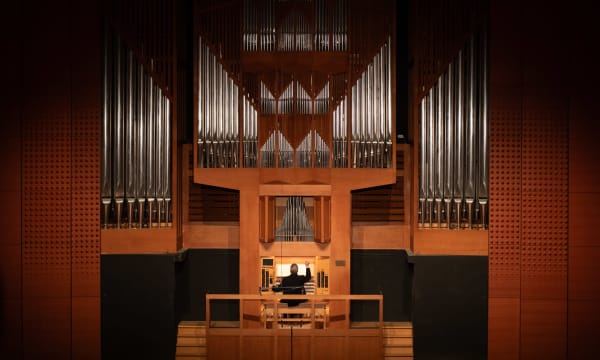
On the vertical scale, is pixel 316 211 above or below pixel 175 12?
below

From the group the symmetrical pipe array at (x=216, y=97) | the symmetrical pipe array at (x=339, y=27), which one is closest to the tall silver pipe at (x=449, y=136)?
the symmetrical pipe array at (x=339, y=27)

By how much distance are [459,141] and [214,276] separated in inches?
144

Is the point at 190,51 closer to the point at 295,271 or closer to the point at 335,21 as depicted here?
the point at 335,21

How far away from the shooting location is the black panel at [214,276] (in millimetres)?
8602

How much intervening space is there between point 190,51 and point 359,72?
2.42 meters

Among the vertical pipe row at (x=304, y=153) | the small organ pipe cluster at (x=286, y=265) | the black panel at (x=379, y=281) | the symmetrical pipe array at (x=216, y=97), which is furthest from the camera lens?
the black panel at (x=379, y=281)

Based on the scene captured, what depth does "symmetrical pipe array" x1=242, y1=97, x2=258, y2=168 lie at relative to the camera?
8031mm

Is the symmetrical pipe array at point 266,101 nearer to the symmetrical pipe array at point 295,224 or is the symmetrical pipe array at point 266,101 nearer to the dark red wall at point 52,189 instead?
the symmetrical pipe array at point 295,224

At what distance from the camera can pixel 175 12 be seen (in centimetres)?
784

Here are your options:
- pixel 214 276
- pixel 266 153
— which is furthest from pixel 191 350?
pixel 266 153

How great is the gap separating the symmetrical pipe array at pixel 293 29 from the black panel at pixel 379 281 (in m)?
2.80

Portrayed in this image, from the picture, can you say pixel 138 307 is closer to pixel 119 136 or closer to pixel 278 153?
pixel 119 136

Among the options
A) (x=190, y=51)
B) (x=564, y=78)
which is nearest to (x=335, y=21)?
(x=190, y=51)

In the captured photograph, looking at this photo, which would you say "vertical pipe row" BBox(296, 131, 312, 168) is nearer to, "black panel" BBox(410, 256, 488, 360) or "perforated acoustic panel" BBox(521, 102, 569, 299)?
"black panel" BBox(410, 256, 488, 360)
